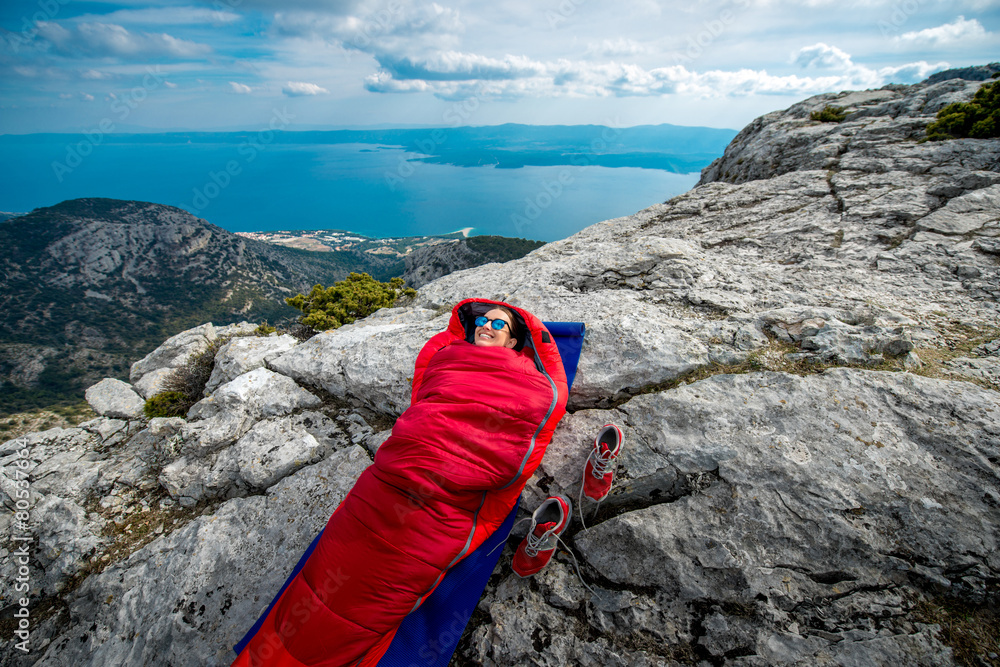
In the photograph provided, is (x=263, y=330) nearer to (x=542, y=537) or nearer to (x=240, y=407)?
(x=240, y=407)

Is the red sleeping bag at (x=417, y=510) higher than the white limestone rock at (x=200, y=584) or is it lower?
higher

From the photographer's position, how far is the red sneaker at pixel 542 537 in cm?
336

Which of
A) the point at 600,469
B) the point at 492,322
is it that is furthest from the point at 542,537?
the point at 492,322

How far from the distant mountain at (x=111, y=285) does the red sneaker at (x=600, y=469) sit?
65.5 metres

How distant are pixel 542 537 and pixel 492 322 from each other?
242 cm

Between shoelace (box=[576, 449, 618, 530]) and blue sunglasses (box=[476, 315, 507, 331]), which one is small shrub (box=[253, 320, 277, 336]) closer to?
blue sunglasses (box=[476, 315, 507, 331])

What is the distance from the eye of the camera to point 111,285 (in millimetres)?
68750

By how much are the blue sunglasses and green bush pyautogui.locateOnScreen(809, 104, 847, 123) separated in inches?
568

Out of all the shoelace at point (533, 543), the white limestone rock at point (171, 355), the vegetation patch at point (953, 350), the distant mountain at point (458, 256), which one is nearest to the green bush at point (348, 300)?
the white limestone rock at point (171, 355)

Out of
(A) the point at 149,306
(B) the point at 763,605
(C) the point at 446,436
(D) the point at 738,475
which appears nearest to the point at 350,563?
(C) the point at 446,436

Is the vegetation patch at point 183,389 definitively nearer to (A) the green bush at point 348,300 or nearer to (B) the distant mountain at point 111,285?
(A) the green bush at point 348,300

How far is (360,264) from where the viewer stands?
341 feet

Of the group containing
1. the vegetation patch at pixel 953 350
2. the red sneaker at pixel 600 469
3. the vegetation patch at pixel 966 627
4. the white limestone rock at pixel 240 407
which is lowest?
the white limestone rock at pixel 240 407

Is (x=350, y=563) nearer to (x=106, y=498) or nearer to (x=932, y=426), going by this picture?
(x=106, y=498)
